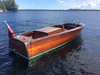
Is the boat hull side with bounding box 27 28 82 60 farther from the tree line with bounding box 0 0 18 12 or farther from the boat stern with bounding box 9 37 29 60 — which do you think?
the tree line with bounding box 0 0 18 12

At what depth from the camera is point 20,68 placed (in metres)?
7.85

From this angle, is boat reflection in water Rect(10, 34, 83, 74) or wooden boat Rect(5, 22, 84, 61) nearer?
boat reflection in water Rect(10, 34, 83, 74)

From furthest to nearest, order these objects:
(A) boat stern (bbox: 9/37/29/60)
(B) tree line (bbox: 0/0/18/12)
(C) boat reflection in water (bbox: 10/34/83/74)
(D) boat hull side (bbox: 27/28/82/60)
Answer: (B) tree line (bbox: 0/0/18/12) → (D) boat hull side (bbox: 27/28/82/60) → (A) boat stern (bbox: 9/37/29/60) → (C) boat reflection in water (bbox: 10/34/83/74)

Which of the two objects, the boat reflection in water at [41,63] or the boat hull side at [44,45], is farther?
the boat hull side at [44,45]

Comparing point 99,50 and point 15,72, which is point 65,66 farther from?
point 99,50

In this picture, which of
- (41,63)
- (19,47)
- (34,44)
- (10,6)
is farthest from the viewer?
(10,6)

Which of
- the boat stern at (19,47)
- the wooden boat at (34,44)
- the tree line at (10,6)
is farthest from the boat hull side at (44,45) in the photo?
the tree line at (10,6)

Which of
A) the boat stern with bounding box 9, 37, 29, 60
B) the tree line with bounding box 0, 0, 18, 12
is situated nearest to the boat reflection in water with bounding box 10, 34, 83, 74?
the boat stern with bounding box 9, 37, 29, 60

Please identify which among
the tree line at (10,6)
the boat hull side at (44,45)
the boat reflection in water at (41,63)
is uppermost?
the tree line at (10,6)

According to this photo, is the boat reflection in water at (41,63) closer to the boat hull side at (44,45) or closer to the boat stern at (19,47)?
the boat hull side at (44,45)

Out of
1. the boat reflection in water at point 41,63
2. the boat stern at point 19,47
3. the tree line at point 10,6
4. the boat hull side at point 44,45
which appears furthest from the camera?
the tree line at point 10,6

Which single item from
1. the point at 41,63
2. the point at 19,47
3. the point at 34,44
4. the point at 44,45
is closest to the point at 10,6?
the point at 19,47

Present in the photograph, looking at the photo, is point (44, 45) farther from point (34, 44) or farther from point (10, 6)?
point (10, 6)

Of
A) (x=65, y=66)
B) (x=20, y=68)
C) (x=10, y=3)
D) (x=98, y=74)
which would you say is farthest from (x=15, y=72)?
(x=10, y=3)
